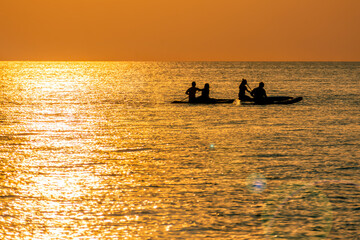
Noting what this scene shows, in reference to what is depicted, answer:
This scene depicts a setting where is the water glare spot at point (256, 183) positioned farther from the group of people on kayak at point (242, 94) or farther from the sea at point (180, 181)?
the group of people on kayak at point (242, 94)

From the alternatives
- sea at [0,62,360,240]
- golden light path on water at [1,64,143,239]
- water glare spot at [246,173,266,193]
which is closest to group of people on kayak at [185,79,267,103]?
sea at [0,62,360,240]

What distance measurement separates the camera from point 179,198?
13.8m

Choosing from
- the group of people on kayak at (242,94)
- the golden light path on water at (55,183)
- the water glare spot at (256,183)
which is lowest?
the water glare spot at (256,183)

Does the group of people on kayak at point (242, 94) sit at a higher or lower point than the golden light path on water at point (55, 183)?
higher

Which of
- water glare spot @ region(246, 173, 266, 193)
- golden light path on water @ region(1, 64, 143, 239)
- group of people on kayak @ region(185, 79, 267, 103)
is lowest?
water glare spot @ region(246, 173, 266, 193)

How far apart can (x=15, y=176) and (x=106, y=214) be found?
486cm

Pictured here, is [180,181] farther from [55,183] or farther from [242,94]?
[242,94]

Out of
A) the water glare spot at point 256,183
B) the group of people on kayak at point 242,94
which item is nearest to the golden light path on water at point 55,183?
the water glare spot at point 256,183

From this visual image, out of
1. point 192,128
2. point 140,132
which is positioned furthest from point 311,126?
point 140,132

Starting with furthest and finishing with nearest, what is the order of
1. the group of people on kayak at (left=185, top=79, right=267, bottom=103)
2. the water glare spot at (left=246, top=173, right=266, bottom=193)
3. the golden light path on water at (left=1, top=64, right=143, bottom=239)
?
1. the group of people on kayak at (left=185, top=79, right=267, bottom=103)
2. the water glare spot at (left=246, top=173, right=266, bottom=193)
3. the golden light path on water at (left=1, top=64, right=143, bottom=239)

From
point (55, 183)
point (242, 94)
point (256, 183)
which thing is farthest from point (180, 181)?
point (242, 94)

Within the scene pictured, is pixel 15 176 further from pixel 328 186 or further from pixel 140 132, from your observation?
pixel 140 132

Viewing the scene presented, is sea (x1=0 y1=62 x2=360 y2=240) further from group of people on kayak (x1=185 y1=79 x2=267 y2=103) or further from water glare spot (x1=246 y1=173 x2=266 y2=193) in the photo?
group of people on kayak (x1=185 y1=79 x2=267 y2=103)

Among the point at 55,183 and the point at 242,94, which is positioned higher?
the point at 242,94
